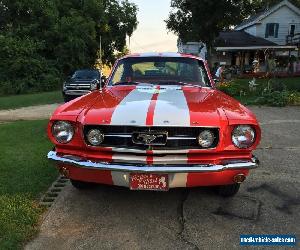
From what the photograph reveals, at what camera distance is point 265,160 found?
253 inches

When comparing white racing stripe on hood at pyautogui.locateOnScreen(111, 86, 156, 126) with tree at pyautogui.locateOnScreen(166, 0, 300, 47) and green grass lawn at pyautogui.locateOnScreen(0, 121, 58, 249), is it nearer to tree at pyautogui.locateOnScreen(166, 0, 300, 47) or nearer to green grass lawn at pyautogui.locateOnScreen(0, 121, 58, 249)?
green grass lawn at pyautogui.locateOnScreen(0, 121, 58, 249)

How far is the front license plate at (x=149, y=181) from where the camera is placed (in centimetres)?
387

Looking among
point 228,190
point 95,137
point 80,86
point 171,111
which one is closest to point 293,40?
point 80,86

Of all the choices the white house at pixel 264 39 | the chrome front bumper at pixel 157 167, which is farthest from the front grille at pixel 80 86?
the white house at pixel 264 39

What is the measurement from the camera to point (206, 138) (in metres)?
3.93

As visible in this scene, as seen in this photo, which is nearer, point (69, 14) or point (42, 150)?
point (42, 150)

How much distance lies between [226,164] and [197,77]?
214 cm

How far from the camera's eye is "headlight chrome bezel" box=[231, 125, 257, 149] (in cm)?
402

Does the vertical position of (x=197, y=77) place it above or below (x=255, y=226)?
above

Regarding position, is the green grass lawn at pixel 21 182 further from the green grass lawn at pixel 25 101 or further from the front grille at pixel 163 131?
the green grass lawn at pixel 25 101

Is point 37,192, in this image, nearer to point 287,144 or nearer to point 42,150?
point 42,150

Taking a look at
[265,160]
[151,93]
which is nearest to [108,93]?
[151,93]

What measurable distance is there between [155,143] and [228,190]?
131 cm

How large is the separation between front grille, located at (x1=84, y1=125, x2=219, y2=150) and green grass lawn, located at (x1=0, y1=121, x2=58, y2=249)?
1.09 m
